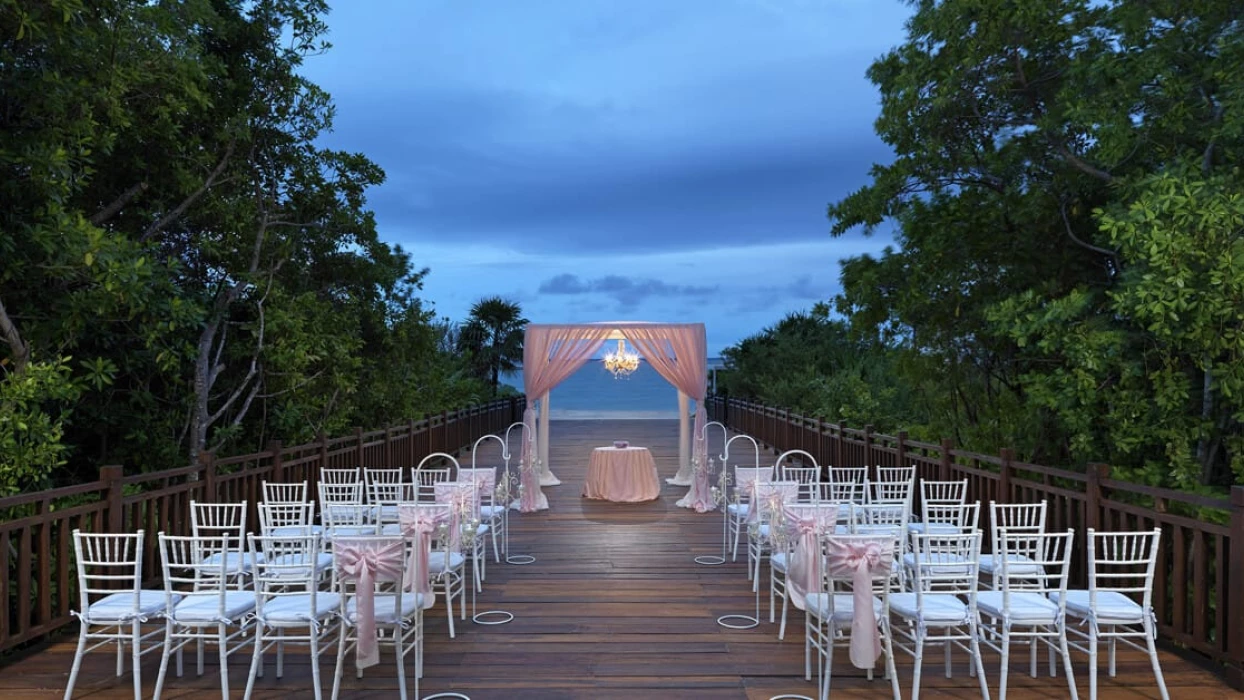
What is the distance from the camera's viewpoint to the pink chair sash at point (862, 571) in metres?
3.63

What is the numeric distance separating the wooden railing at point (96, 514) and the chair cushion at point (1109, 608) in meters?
5.47

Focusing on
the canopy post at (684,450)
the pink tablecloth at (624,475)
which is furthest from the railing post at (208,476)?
the canopy post at (684,450)

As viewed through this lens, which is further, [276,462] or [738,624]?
[276,462]

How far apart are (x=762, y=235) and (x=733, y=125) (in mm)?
11653

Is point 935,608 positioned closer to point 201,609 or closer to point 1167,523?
point 1167,523

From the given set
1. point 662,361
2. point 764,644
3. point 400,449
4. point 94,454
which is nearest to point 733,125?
point 662,361

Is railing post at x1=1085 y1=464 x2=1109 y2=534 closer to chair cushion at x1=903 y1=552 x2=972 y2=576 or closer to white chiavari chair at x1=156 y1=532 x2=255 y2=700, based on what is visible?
chair cushion at x1=903 y1=552 x2=972 y2=576

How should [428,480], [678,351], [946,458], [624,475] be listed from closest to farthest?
[946,458] < [428,480] < [624,475] < [678,351]

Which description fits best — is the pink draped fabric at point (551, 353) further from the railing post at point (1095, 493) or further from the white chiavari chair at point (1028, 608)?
the white chiavari chair at point (1028, 608)

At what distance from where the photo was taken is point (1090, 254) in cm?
738

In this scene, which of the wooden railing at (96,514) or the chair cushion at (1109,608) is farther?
the wooden railing at (96,514)

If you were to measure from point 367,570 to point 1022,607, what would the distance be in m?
3.12

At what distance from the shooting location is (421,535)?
4.23 m

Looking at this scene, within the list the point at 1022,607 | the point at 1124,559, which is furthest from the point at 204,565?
the point at 1124,559
